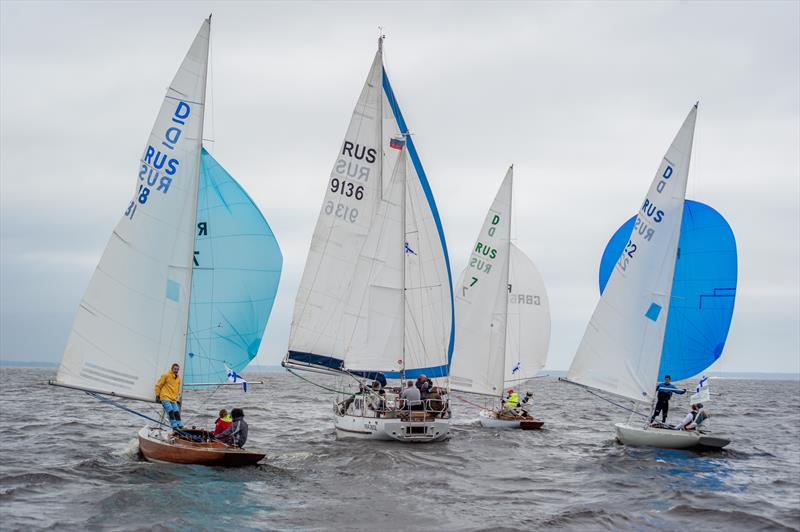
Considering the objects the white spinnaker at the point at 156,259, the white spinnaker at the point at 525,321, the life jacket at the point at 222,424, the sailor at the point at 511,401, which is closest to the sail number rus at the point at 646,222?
the sailor at the point at 511,401

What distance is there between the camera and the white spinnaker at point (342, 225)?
27.4m

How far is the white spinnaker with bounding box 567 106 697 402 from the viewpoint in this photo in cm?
2425

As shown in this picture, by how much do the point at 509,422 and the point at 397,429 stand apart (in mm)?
8699

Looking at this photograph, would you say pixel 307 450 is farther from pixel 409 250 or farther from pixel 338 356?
pixel 409 250

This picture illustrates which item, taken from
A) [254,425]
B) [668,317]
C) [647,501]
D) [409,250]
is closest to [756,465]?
[668,317]

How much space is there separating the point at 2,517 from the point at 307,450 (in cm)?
1021

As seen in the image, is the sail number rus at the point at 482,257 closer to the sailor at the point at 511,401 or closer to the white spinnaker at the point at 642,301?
the sailor at the point at 511,401

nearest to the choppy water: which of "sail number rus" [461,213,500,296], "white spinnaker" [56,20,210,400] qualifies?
"white spinnaker" [56,20,210,400]

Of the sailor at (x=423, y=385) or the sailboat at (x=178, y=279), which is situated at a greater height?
the sailboat at (x=178, y=279)

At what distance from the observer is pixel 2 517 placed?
1433 cm

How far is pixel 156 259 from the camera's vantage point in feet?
62.8

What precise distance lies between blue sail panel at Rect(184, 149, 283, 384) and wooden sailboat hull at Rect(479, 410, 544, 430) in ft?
49.2

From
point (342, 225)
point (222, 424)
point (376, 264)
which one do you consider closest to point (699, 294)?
point (376, 264)

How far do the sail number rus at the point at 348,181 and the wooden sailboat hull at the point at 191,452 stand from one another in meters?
10.8
